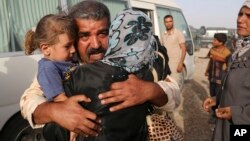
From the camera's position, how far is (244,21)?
9.57ft

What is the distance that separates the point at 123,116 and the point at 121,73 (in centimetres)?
18

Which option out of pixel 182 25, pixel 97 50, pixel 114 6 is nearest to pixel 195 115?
pixel 114 6

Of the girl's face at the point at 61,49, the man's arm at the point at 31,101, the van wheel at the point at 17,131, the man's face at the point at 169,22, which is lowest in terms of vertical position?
the van wheel at the point at 17,131

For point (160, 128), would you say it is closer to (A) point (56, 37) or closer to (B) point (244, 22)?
(A) point (56, 37)

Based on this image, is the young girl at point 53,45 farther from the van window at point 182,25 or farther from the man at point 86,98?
the van window at point 182,25

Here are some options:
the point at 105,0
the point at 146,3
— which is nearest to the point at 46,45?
the point at 105,0

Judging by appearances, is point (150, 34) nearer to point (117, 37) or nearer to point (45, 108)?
point (117, 37)

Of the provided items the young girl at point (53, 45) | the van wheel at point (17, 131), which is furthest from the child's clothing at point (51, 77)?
the van wheel at point (17, 131)

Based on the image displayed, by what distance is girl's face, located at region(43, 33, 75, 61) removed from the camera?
1.89 metres

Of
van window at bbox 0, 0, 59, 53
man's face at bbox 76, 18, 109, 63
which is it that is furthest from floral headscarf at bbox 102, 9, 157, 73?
van window at bbox 0, 0, 59, 53

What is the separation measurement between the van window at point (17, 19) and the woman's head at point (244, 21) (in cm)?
212

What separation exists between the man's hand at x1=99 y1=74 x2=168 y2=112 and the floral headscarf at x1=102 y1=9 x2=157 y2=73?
0.19 ft

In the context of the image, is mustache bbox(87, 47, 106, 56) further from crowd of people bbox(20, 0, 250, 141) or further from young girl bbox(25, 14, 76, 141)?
young girl bbox(25, 14, 76, 141)

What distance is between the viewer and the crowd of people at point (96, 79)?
4.46 ft
